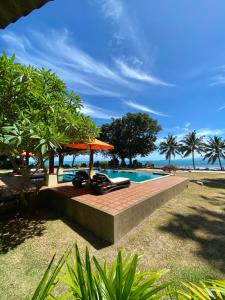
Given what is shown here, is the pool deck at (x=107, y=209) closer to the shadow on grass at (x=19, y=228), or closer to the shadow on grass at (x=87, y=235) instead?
the shadow on grass at (x=87, y=235)

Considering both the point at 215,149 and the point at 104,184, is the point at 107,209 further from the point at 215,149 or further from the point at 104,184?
the point at 215,149

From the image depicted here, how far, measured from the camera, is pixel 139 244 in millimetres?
4734

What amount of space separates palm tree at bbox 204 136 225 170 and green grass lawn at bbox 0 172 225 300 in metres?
34.6

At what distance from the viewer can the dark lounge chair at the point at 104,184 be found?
23.6 ft

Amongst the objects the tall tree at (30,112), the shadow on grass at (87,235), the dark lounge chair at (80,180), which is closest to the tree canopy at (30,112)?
the tall tree at (30,112)

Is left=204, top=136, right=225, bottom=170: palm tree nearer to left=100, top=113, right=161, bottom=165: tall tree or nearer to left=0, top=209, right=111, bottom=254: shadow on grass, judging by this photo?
left=100, top=113, right=161, bottom=165: tall tree

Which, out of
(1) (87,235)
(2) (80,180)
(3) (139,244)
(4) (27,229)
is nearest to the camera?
(3) (139,244)

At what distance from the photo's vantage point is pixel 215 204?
8.00 metres

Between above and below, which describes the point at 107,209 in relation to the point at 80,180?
below

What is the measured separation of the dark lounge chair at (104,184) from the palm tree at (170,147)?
3594 cm

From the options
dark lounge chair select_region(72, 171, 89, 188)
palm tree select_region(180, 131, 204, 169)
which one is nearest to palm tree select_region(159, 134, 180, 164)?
palm tree select_region(180, 131, 204, 169)

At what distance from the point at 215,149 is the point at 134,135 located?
747 inches

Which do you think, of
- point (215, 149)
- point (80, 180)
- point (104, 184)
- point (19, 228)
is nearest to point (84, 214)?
point (104, 184)

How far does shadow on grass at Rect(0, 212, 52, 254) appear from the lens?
4772mm
